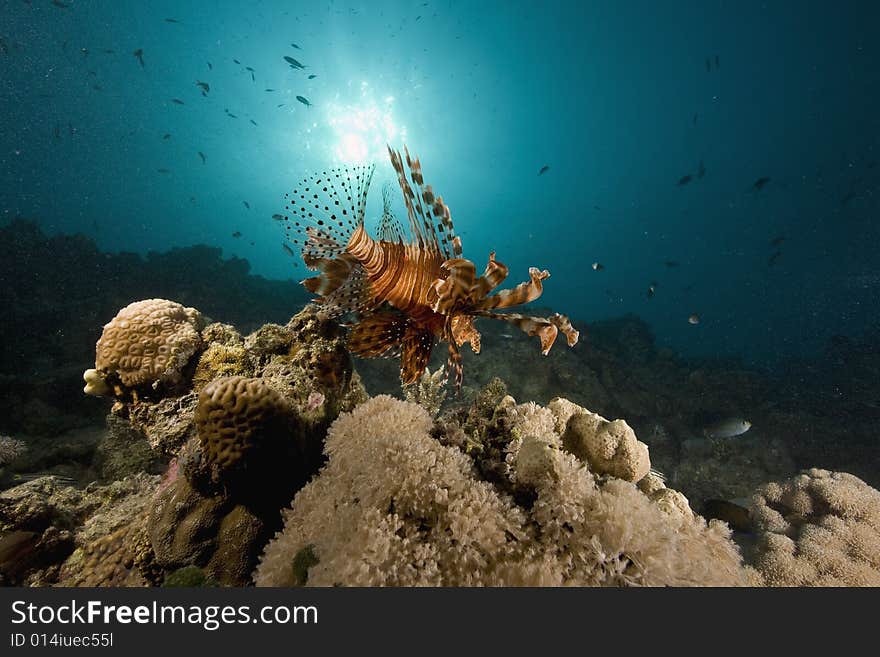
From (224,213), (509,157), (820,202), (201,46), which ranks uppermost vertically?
(224,213)

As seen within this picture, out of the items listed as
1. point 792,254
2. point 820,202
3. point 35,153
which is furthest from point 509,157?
point 35,153

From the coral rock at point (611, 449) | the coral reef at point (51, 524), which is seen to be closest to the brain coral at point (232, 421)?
the coral reef at point (51, 524)

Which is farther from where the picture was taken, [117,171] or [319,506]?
[117,171]

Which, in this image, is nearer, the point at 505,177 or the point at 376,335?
the point at 376,335

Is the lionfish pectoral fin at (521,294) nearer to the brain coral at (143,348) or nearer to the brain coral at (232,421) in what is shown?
the brain coral at (232,421)

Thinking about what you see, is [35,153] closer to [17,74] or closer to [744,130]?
[17,74]

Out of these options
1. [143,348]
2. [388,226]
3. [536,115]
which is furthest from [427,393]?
[536,115]

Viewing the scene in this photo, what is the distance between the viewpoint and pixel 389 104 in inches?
1161

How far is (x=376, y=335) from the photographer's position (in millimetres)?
2602

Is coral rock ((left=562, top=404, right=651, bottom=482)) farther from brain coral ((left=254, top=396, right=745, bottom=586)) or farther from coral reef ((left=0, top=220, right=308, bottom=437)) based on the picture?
coral reef ((left=0, top=220, right=308, bottom=437))

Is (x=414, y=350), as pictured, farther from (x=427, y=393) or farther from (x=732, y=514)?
(x=732, y=514)

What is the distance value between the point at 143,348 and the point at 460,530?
2.37 meters

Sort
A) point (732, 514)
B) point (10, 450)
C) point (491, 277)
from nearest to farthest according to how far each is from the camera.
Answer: point (491, 277) < point (10, 450) < point (732, 514)

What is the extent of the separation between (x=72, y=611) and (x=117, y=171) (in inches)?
3866
